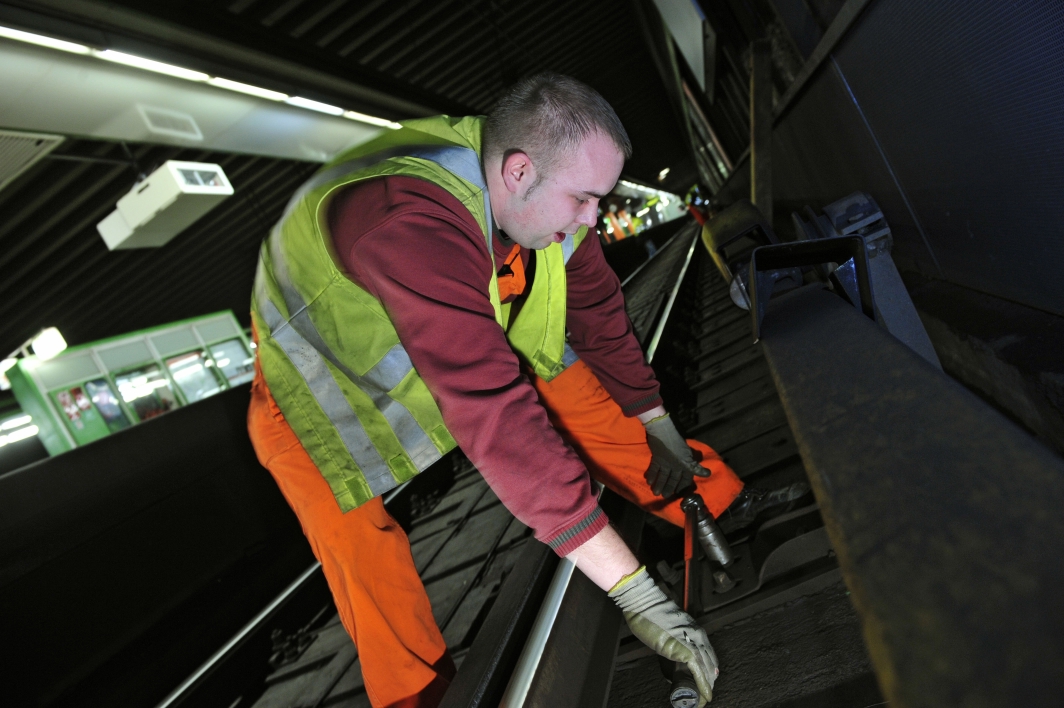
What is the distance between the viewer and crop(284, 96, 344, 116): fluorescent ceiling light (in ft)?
20.0

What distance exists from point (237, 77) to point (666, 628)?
531 cm

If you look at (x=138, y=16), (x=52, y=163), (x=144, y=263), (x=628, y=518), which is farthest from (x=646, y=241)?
(x=628, y=518)

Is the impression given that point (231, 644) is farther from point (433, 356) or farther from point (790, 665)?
point (790, 665)

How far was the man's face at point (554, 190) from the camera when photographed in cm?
169

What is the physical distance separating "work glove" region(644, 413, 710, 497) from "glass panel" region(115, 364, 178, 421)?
11.0m

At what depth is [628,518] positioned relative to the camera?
2287mm

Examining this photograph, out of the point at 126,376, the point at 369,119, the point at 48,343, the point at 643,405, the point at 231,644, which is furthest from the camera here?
the point at 126,376

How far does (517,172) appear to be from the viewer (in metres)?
1.71

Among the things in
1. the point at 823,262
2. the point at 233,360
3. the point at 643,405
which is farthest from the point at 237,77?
the point at 233,360

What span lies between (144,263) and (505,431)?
1094 centimetres

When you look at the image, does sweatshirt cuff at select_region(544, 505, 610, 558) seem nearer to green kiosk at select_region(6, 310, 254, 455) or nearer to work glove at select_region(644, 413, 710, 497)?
work glove at select_region(644, 413, 710, 497)

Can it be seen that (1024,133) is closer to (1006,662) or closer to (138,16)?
(1006,662)

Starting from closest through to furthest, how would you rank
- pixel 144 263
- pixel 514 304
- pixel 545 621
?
pixel 545 621 → pixel 514 304 → pixel 144 263

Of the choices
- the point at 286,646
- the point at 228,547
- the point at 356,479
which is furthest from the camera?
the point at 228,547
